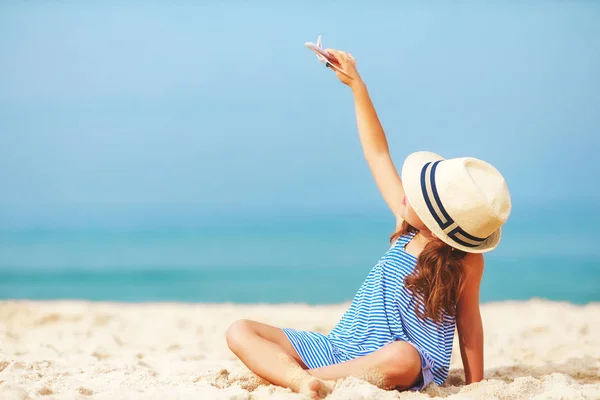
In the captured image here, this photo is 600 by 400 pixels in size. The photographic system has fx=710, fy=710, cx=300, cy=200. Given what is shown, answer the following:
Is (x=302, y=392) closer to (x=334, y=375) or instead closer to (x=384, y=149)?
(x=334, y=375)

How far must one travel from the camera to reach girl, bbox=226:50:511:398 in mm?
2287

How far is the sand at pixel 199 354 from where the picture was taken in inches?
92.7

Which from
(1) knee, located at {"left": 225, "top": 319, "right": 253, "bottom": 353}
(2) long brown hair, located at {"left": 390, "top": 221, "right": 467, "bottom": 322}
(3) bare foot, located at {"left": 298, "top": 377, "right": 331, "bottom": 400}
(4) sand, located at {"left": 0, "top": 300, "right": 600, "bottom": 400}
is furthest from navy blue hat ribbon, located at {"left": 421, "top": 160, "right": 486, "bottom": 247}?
(1) knee, located at {"left": 225, "top": 319, "right": 253, "bottom": 353}

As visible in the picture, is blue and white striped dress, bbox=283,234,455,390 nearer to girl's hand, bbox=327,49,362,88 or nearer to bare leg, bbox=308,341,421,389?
bare leg, bbox=308,341,421,389

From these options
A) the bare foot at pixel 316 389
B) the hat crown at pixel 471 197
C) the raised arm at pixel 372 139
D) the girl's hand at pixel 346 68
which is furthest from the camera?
the girl's hand at pixel 346 68

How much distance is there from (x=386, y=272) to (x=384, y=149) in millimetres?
541

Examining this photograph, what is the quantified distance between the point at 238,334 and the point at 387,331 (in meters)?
0.51

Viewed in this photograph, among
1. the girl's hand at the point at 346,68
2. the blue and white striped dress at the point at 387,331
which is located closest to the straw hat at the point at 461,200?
the blue and white striped dress at the point at 387,331

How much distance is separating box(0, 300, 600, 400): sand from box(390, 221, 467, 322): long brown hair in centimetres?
28

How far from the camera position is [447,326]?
249 centimetres

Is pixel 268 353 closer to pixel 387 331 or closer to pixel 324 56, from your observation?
pixel 387 331

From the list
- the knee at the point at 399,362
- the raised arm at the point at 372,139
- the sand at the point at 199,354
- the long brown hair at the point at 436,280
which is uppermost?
the raised arm at the point at 372,139

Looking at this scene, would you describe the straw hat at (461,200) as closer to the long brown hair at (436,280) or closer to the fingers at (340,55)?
the long brown hair at (436,280)

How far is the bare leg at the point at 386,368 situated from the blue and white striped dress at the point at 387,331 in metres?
0.10
